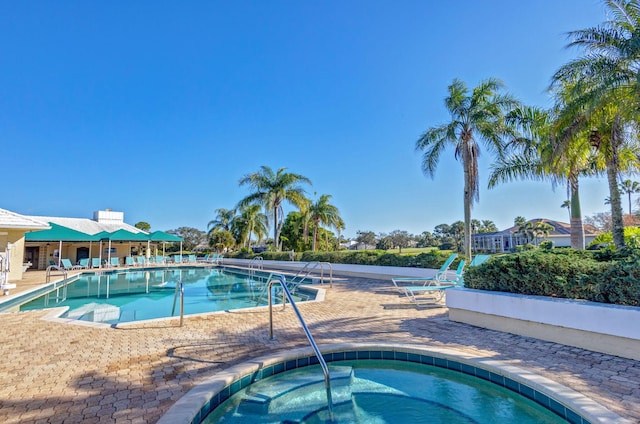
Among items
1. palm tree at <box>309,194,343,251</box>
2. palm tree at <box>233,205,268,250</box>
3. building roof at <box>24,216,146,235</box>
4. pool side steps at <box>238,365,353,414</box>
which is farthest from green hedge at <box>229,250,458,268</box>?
building roof at <box>24,216,146,235</box>

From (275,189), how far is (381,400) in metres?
22.7

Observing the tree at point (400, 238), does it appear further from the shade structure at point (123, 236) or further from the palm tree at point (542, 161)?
the palm tree at point (542, 161)

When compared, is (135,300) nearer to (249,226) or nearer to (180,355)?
(180,355)

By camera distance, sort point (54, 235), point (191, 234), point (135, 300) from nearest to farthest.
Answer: point (135, 300)
point (54, 235)
point (191, 234)

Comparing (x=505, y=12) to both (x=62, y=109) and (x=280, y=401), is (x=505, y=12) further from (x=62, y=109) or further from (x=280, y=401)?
(x=62, y=109)

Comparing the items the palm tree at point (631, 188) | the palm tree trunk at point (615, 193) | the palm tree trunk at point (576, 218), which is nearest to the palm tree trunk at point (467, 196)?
the palm tree trunk at point (576, 218)

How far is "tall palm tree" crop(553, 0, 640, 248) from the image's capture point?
8.50 meters

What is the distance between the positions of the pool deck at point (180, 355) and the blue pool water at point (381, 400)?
0.48 metres

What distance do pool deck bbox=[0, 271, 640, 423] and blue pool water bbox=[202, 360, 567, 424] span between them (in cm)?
48

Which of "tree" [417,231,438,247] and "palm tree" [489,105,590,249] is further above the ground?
A: "palm tree" [489,105,590,249]

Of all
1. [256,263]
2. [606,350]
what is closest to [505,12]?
[606,350]

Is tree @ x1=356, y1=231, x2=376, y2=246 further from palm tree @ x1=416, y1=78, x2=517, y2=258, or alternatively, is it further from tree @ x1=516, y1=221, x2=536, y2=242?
palm tree @ x1=416, y1=78, x2=517, y2=258

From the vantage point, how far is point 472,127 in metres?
15.1

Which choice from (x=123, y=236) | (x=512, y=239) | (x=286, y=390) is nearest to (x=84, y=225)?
(x=123, y=236)
